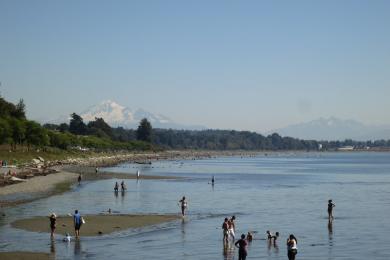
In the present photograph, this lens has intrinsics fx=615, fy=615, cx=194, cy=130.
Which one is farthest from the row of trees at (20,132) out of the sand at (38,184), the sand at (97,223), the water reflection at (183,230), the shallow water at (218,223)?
the water reflection at (183,230)

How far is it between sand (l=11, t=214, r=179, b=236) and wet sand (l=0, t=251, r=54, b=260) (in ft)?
23.7

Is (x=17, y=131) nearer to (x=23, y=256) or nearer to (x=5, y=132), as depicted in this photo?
(x=5, y=132)

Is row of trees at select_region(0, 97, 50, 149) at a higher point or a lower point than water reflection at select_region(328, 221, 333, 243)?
higher

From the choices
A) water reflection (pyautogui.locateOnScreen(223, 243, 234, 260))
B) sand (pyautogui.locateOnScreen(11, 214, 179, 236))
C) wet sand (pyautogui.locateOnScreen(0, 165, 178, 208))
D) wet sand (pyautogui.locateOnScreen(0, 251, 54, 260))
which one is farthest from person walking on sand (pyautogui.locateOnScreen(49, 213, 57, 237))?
wet sand (pyautogui.locateOnScreen(0, 165, 178, 208))

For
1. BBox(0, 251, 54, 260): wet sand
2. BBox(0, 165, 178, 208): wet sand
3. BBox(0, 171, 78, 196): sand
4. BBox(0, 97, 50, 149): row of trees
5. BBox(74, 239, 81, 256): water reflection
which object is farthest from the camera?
BBox(0, 97, 50, 149): row of trees

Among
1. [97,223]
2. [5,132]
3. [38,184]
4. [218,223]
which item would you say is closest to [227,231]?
[218,223]

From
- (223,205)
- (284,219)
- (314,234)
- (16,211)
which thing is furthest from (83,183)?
(314,234)

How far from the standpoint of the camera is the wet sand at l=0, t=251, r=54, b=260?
30908 millimetres

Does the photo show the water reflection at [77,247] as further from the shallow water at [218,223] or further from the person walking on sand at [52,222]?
the person walking on sand at [52,222]

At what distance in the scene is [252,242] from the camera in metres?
38.6

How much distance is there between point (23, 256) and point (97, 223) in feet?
44.4

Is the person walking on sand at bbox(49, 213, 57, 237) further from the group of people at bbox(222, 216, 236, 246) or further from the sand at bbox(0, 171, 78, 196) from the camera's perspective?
the sand at bbox(0, 171, 78, 196)

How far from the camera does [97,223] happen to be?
147 ft

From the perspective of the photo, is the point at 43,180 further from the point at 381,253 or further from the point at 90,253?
the point at 381,253
